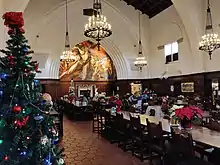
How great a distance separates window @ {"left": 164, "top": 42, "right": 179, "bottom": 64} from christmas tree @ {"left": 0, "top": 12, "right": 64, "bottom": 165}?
14.2 m

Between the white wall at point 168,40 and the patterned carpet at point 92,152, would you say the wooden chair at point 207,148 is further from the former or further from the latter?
the white wall at point 168,40

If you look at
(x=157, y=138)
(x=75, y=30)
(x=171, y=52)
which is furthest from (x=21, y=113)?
(x=75, y=30)

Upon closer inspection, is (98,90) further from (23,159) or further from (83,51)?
(23,159)

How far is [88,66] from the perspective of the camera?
19.4 meters

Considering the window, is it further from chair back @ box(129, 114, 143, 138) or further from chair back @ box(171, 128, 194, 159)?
chair back @ box(171, 128, 194, 159)

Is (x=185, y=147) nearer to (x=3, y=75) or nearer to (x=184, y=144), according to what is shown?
(x=184, y=144)

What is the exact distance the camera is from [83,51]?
19203 millimetres

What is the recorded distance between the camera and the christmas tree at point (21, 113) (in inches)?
86.4

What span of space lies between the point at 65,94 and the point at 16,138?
16.7m

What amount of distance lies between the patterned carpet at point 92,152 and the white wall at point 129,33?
26.9 ft

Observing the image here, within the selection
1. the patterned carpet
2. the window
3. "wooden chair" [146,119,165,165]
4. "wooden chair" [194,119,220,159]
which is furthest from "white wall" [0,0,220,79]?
"wooden chair" [146,119,165,165]

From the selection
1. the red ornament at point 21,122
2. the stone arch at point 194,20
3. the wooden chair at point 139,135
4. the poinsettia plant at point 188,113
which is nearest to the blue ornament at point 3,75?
the red ornament at point 21,122

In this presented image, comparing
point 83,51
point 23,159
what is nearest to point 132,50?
point 83,51

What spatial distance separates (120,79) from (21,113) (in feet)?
55.9
